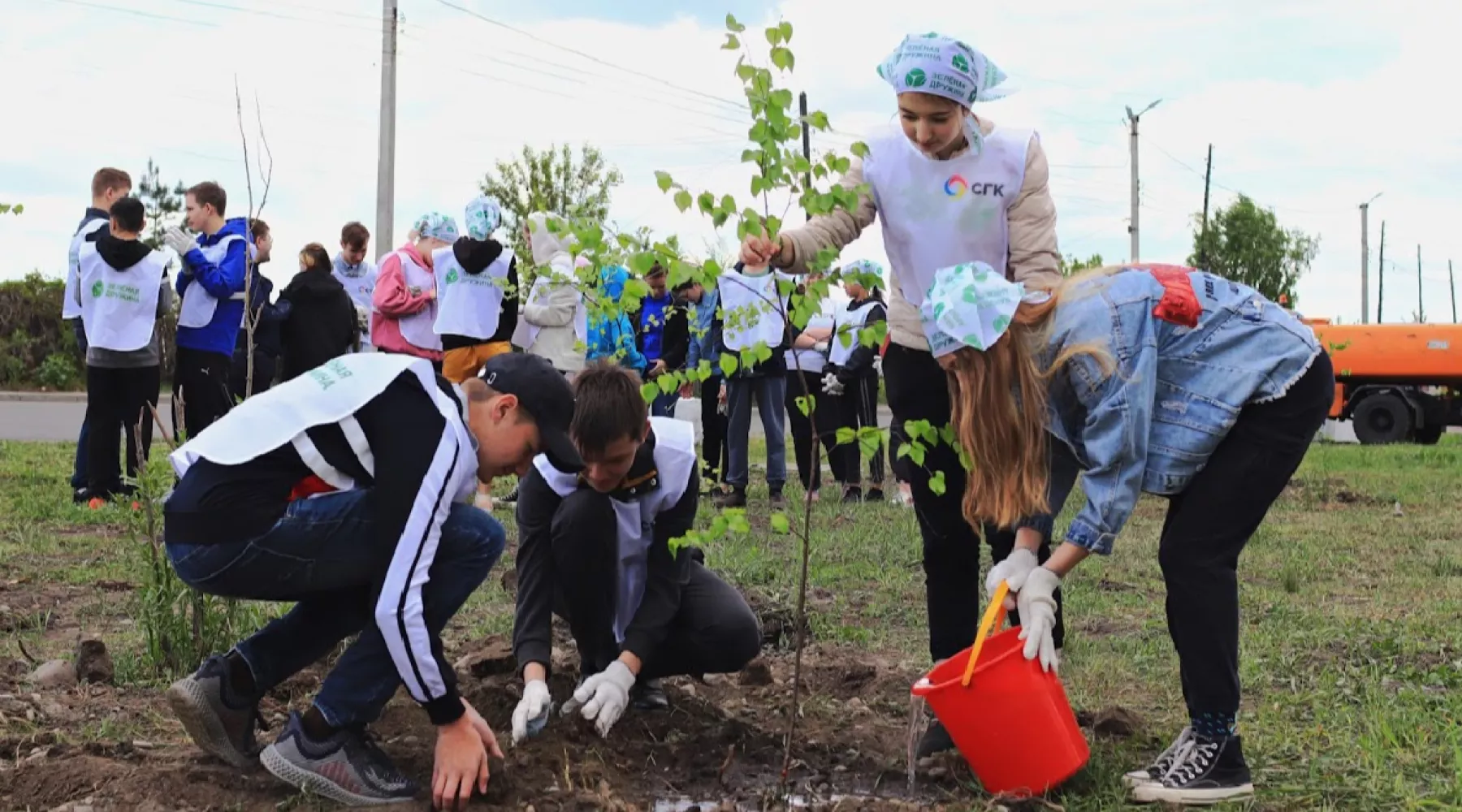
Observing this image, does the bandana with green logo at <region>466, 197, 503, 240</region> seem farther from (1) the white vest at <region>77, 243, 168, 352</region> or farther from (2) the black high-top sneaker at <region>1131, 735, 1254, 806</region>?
(2) the black high-top sneaker at <region>1131, 735, 1254, 806</region>

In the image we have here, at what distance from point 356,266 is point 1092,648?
663 centimetres


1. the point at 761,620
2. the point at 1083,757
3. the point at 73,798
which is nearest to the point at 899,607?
the point at 761,620

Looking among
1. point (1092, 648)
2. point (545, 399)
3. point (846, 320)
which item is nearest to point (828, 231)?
point (545, 399)

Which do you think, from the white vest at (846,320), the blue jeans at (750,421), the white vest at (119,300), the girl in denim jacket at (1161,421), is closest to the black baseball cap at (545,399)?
the girl in denim jacket at (1161,421)

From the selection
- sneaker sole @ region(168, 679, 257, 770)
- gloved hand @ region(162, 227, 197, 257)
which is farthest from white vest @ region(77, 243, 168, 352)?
sneaker sole @ region(168, 679, 257, 770)

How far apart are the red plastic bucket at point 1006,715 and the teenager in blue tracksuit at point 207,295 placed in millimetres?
5345

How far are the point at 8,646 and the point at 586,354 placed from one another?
4.17 metres

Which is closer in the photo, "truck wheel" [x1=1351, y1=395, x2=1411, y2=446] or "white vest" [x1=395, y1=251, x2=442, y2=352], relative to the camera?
"white vest" [x1=395, y1=251, x2=442, y2=352]

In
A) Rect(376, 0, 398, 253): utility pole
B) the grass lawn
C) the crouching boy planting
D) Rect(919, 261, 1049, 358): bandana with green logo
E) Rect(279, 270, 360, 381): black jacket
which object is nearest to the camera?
Rect(919, 261, 1049, 358): bandana with green logo

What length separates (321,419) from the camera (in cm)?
292

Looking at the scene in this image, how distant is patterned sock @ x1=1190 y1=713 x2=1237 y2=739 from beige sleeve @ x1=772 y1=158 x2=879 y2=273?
1331 mm

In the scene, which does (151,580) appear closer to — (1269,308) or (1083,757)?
(1083,757)

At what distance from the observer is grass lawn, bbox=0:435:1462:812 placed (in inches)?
129

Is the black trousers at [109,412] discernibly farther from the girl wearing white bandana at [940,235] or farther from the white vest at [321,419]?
the girl wearing white bandana at [940,235]
